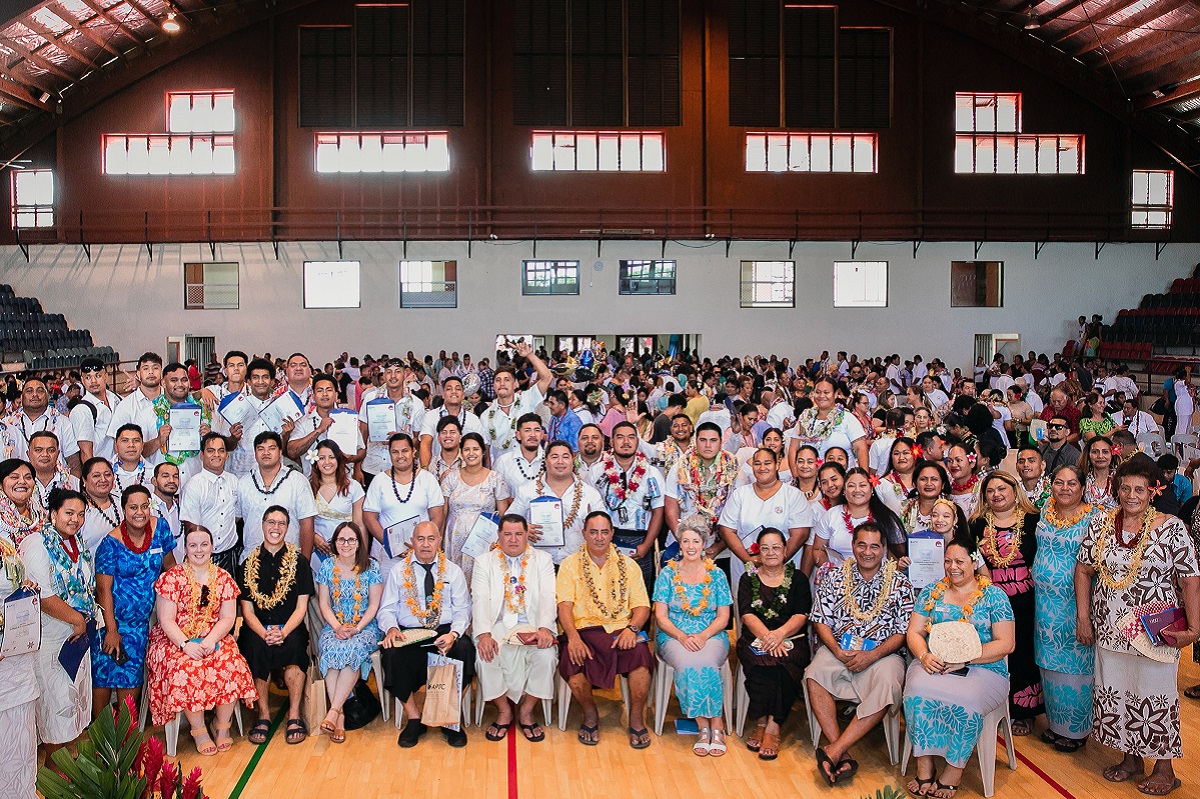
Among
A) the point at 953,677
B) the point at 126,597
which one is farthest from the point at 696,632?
the point at 126,597

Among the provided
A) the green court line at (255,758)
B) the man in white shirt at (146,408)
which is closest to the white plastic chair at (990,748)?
the green court line at (255,758)

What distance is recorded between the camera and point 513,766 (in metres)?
5.50

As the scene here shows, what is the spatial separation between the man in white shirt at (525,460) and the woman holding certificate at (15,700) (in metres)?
2.96

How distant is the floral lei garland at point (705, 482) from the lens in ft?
22.3

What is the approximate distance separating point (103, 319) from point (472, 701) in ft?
65.3

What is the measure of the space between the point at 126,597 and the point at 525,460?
250cm

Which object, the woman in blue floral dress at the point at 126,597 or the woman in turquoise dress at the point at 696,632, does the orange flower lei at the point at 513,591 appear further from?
the woman in blue floral dress at the point at 126,597

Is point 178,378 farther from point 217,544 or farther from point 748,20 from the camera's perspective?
point 748,20

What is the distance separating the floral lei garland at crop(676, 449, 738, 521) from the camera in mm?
6789

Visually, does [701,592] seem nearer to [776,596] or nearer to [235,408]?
[776,596]

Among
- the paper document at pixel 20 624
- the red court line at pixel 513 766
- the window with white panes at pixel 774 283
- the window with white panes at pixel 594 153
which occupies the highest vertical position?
the window with white panes at pixel 594 153

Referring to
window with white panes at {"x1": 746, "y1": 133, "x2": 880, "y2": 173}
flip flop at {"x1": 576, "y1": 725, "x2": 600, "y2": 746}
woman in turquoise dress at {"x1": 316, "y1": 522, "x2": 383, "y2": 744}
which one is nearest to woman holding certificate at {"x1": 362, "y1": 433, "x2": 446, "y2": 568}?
woman in turquoise dress at {"x1": 316, "y1": 522, "x2": 383, "y2": 744}

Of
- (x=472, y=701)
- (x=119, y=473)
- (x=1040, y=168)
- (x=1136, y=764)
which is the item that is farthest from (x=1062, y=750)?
(x=1040, y=168)

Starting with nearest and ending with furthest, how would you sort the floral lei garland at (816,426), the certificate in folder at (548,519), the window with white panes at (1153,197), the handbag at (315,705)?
the handbag at (315,705) → the certificate in folder at (548,519) → the floral lei garland at (816,426) → the window with white panes at (1153,197)
